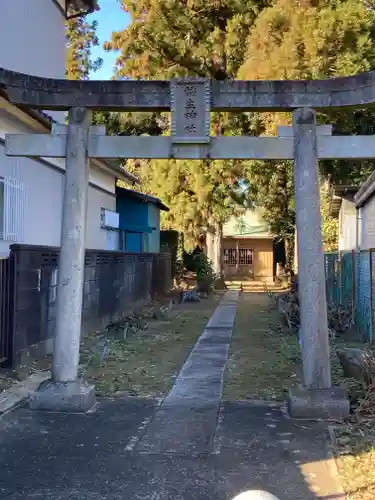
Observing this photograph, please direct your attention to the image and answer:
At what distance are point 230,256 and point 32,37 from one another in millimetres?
26158

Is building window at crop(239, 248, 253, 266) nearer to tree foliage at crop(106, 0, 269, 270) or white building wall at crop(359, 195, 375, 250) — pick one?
tree foliage at crop(106, 0, 269, 270)

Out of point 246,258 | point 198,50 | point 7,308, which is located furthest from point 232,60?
point 246,258

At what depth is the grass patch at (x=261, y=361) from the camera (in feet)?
24.2

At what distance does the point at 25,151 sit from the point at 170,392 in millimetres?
3405

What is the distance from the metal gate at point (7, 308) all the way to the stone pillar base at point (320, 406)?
403 centimetres

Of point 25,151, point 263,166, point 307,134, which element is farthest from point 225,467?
point 263,166

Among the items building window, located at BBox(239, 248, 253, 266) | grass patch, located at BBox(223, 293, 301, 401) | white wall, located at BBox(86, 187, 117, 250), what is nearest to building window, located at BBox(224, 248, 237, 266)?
building window, located at BBox(239, 248, 253, 266)

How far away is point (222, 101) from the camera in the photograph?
6.68 m

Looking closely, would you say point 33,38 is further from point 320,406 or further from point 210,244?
point 210,244

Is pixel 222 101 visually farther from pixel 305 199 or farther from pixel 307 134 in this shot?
pixel 305 199

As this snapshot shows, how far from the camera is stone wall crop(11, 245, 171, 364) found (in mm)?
8430

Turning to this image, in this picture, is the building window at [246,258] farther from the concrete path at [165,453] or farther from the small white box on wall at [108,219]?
the concrete path at [165,453]

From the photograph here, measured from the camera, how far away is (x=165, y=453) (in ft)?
16.4

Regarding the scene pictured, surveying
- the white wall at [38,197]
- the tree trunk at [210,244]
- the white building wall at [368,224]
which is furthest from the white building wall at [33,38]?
the tree trunk at [210,244]
